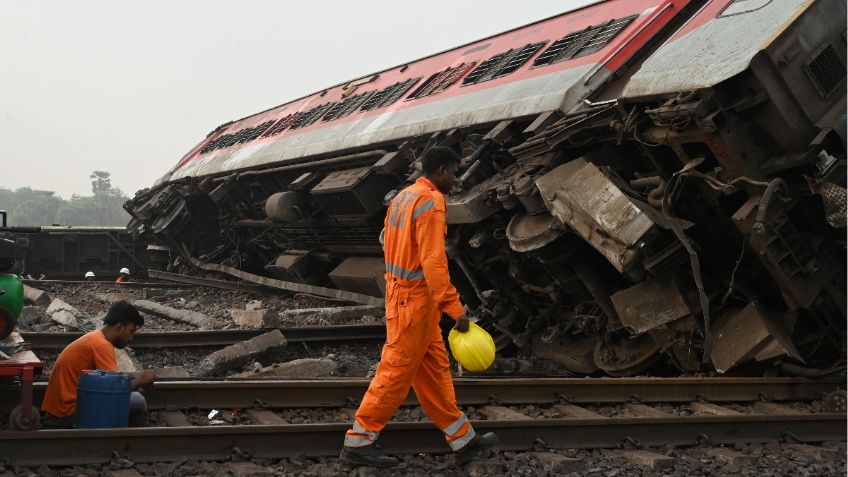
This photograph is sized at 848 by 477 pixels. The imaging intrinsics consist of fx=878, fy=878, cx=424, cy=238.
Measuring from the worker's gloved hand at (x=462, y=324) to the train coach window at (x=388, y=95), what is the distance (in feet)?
26.6

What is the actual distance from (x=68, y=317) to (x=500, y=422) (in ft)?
25.0

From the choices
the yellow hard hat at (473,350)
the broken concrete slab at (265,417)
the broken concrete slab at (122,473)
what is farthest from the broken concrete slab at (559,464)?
the broken concrete slab at (122,473)

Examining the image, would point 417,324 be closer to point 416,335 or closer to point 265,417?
point 416,335

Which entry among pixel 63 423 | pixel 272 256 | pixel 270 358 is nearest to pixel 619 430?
pixel 63 423

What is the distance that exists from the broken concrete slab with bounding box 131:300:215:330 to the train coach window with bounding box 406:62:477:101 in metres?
3.94

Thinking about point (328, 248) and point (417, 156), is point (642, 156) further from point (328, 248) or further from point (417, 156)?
point (328, 248)

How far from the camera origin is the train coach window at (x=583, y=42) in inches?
339

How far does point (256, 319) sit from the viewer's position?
407 inches

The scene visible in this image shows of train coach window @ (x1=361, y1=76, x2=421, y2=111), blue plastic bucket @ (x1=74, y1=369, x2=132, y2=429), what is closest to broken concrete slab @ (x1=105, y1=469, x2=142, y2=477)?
blue plastic bucket @ (x1=74, y1=369, x2=132, y2=429)

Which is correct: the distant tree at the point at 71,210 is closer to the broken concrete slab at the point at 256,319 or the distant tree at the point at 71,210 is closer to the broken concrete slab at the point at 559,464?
the broken concrete slab at the point at 256,319

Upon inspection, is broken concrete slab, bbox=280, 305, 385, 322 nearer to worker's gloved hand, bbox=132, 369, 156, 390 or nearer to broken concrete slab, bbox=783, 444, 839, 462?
worker's gloved hand, bbox=132, 369, 156, 390

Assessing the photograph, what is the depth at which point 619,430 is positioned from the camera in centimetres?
499

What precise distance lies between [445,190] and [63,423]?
2367mm

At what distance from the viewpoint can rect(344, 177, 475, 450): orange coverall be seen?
13.9ft
